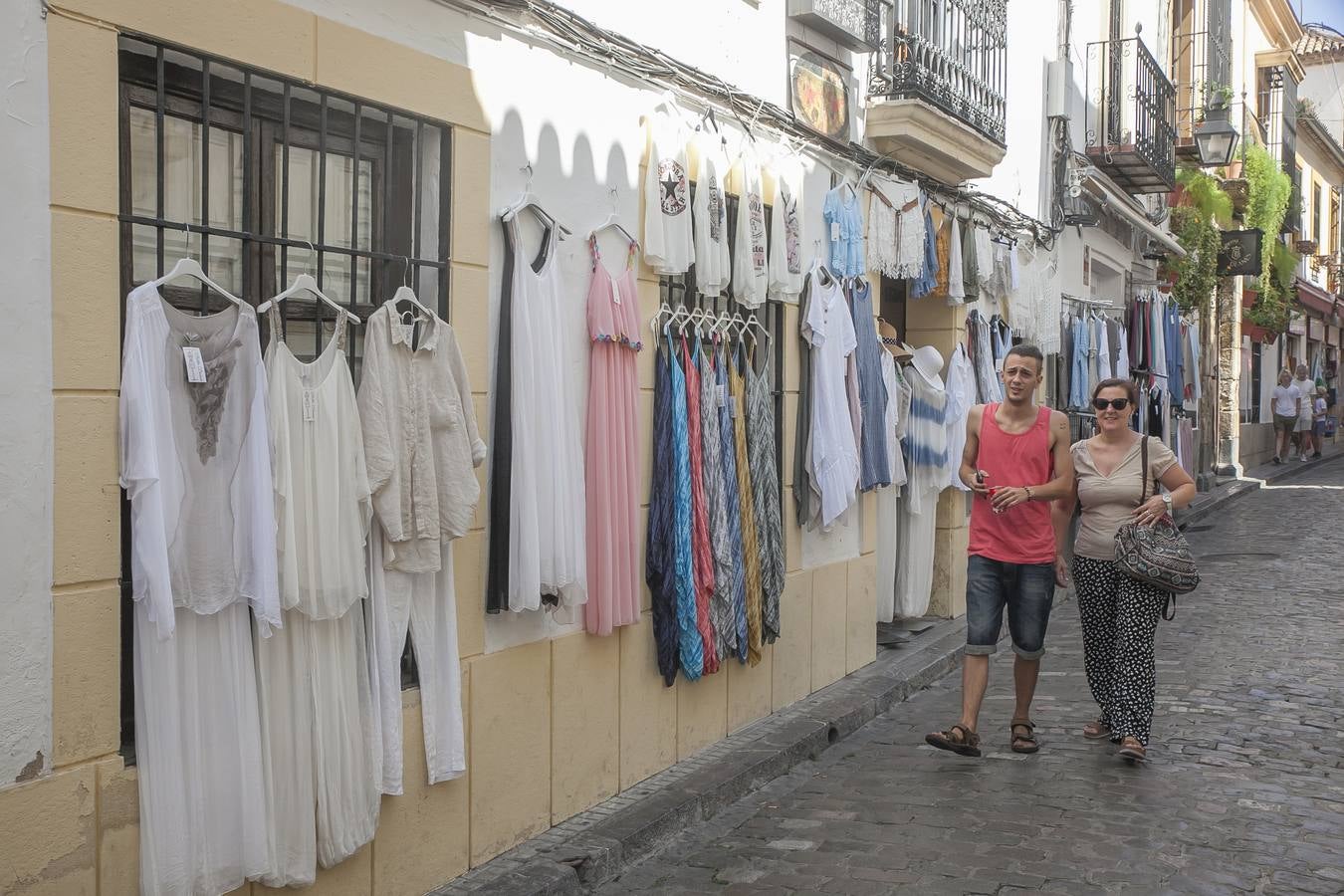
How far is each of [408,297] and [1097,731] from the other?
428cm

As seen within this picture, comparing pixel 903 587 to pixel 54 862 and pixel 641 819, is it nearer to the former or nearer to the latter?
pixel 641 819

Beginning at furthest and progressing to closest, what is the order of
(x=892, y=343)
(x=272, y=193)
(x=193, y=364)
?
(x=892, y=343) < (x=272, y=193) < (x=193, y=364)

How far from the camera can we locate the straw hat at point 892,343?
9461 millimetres

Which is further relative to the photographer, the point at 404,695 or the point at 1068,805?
the point at 1068,805

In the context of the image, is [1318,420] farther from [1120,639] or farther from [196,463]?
[196,463]

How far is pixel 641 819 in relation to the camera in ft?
18.3

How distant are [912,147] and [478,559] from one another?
5144 mm

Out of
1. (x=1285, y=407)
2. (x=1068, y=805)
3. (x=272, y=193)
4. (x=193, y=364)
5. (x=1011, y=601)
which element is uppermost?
(x=272, y=193)

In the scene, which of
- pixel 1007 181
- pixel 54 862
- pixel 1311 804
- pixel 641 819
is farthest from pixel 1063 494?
pixel 1007 181

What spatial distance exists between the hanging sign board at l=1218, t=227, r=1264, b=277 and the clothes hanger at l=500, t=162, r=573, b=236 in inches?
681

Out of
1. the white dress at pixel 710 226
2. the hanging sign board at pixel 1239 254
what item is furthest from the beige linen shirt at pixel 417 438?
the hanging sign board at pixel 1239 254

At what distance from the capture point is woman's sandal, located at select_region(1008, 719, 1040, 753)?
22.3 ft

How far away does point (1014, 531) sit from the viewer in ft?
21.8

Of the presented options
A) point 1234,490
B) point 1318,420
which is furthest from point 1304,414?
point 1234,490
